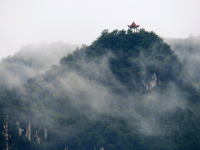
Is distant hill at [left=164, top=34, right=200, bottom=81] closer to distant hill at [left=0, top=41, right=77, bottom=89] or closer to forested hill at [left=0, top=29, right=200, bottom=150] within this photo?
forested hill at [left=0, top=29, right=200, bottom=150]

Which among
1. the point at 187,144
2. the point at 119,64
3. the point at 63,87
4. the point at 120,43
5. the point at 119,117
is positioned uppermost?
the point at 120,43

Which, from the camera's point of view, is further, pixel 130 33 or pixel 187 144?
pixel 130 33

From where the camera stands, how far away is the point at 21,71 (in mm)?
55094

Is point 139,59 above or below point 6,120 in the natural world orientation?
above

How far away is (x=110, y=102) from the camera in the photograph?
2538cm

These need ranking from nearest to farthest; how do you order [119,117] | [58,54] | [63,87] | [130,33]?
[119,117]
[63,87]
[130,33]
[58,54]

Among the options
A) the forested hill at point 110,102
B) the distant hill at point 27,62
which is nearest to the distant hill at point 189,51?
the forested hill at point 110,102

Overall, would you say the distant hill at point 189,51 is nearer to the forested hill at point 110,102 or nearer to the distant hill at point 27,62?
the forested hill at point 110,102

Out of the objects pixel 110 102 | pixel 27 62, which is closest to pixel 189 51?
pixel 110 102

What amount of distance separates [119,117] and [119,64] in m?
8.01

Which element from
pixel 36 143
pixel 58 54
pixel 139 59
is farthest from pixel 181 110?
pixel 58 54

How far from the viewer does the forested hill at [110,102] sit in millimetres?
21547

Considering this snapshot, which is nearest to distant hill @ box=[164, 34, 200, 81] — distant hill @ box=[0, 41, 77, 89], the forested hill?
the forested hill

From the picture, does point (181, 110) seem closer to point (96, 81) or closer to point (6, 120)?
point (96, 81)
